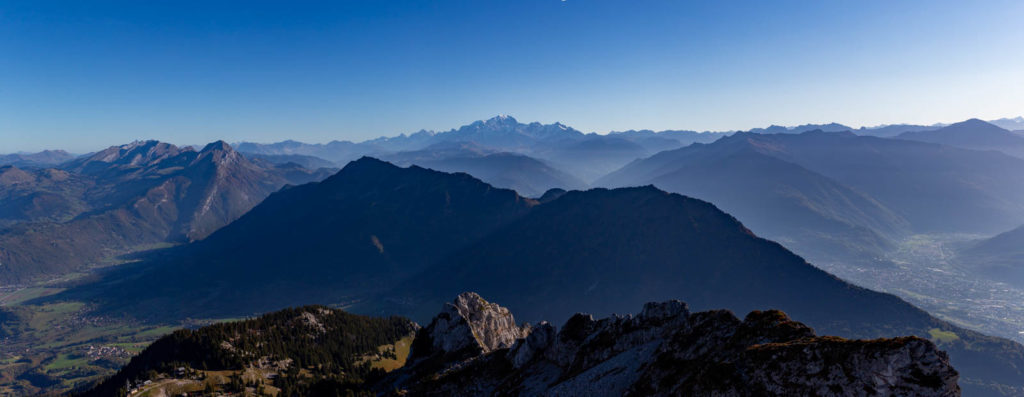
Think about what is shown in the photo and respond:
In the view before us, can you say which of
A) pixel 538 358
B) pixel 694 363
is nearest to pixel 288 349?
pixel 538 358

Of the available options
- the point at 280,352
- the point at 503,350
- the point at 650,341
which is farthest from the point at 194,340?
the point at 650,341

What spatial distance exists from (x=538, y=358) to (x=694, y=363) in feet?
119

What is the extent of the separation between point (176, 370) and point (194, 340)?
26.0 m

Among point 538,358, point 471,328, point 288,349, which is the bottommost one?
point 288,349

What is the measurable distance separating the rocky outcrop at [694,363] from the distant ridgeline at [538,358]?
12cm

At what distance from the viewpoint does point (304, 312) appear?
16312 cm

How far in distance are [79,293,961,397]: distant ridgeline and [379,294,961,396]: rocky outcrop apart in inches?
4.5

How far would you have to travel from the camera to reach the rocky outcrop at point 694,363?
31.2 meters

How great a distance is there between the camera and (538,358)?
7562 cm

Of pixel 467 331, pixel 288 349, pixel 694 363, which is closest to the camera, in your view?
pixel 694 363

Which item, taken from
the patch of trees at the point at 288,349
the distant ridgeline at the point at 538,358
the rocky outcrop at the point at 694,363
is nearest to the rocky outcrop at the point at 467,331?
the distant ridgeline at the point at 538,358

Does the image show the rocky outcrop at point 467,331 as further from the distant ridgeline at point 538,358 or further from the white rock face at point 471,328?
the distant ridgeline at point 538,358

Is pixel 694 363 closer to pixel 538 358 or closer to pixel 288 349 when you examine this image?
pixel 538 358

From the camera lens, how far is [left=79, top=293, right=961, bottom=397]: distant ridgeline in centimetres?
3300
